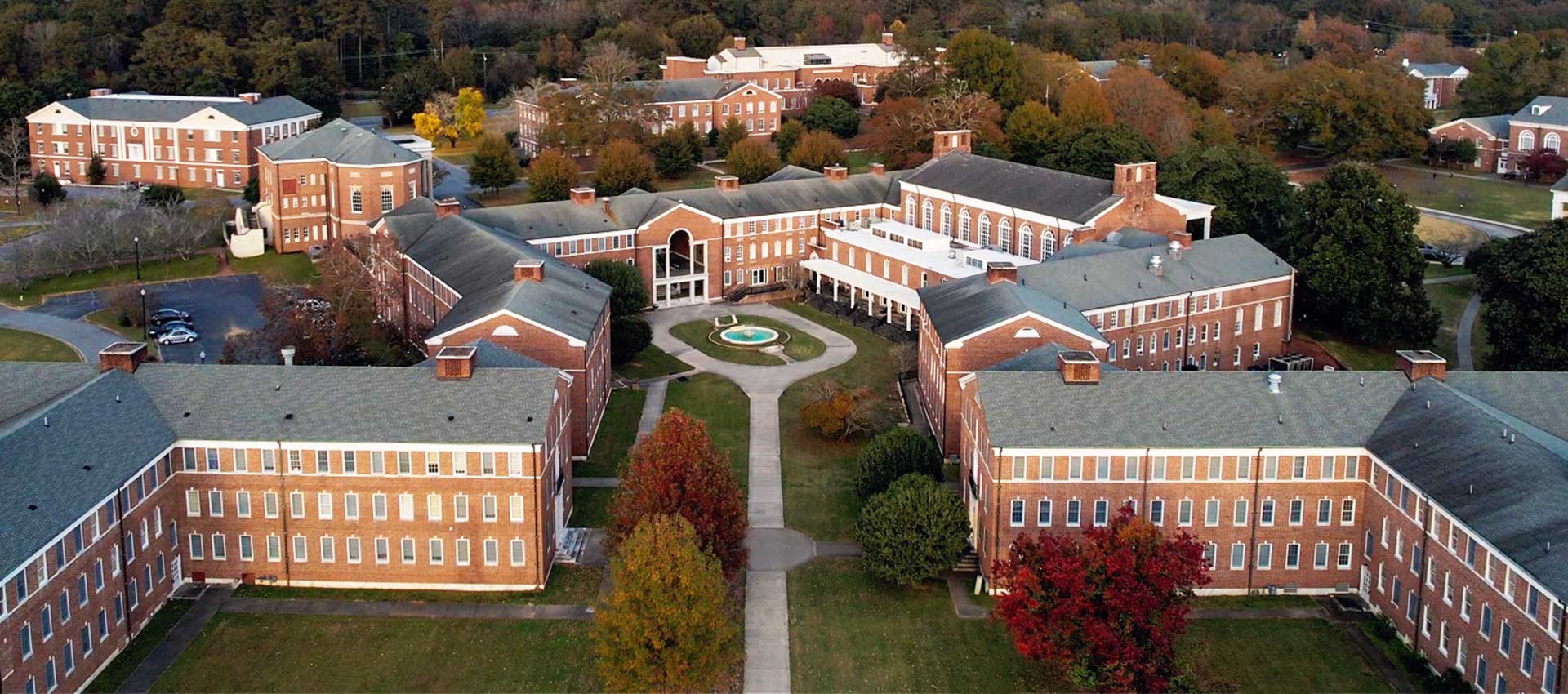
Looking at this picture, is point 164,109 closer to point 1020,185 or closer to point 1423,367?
point 1020,185

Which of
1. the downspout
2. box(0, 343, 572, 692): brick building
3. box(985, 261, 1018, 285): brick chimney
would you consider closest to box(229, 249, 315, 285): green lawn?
box(0, 343, 572, 692): brick building

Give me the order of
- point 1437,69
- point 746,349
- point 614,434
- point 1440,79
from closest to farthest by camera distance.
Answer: point 614,434 → point 746,349 → point 1440,79 → point 1437,69

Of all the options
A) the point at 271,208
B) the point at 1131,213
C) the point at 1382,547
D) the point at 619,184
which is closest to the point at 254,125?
the point at 271,208

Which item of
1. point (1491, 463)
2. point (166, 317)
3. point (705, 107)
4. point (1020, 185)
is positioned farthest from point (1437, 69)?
point (166, 317)

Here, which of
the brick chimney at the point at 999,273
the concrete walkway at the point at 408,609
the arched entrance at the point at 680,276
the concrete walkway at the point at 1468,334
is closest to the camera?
the concrete walkway at the point at 408,609

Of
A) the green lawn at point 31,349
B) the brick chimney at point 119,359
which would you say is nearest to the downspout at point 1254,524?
→ the brick chimney at point 119,359

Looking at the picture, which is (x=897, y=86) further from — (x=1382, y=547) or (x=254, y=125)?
(x=1382, y=547)

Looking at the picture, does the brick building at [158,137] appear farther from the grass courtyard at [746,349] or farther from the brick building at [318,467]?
the brick building at [318,467]
